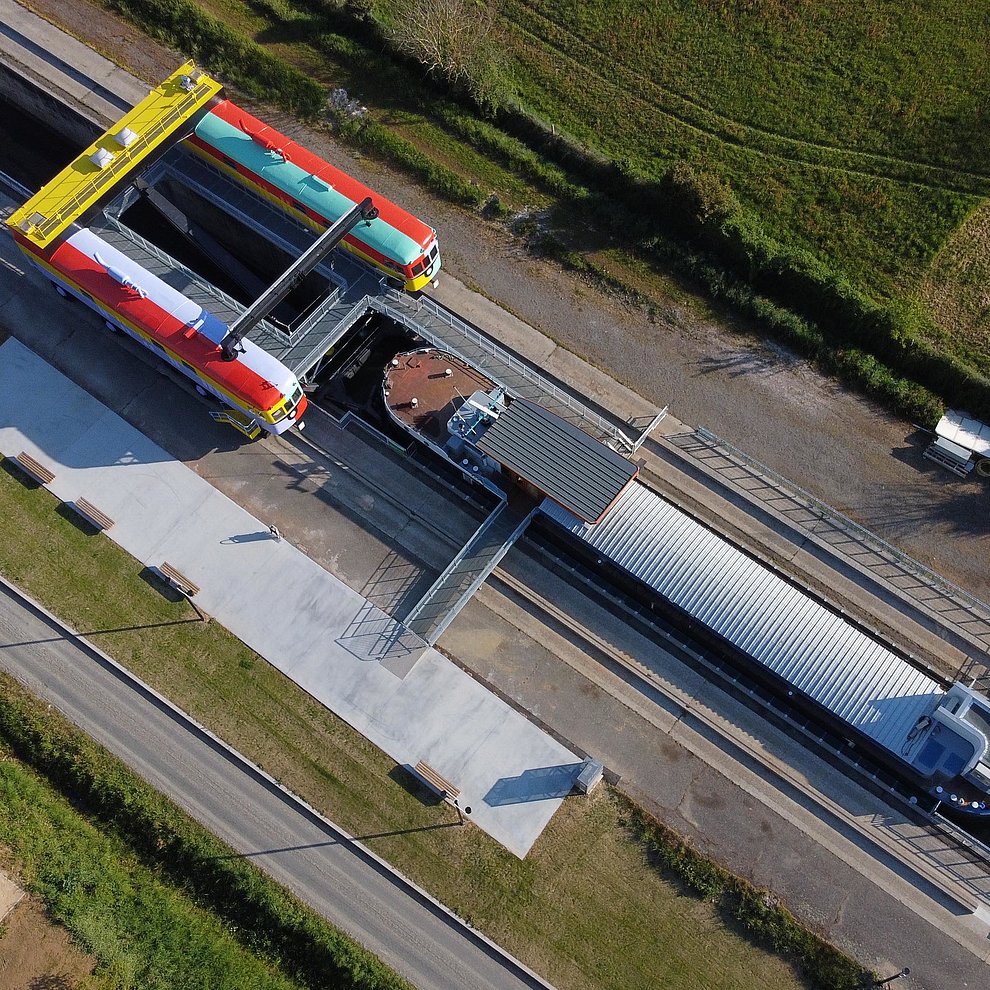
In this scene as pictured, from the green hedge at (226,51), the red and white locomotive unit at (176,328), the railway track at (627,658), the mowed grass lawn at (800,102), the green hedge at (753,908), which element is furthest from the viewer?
the green hedge at (226,51)

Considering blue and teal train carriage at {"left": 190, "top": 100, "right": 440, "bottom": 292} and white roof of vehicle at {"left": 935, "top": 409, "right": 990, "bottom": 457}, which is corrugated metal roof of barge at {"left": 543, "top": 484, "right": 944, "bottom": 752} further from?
blue and teal train carriage at {"left": 190, "top": 100, "right": 440, "bottom": 292}

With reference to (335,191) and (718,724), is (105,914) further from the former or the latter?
(335,191)

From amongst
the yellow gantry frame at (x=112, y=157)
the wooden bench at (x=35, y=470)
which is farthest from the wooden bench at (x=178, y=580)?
the yellow gantry frame at (x=112, y=157)

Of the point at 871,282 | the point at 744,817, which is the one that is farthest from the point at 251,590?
the point at 871,282

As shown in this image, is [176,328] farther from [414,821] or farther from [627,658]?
[627,658]

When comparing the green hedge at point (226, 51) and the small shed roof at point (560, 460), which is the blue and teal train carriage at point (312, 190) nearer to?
the green hedge at point (226, 51)
